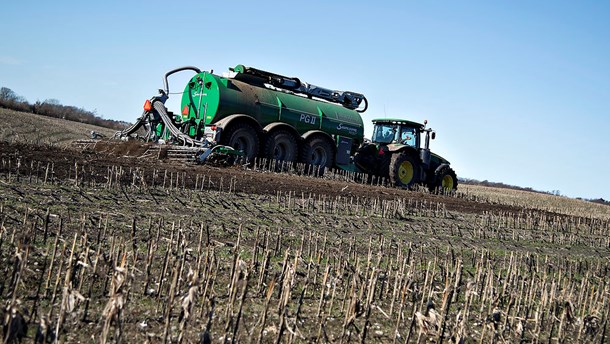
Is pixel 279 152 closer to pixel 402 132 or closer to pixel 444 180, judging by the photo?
pixel 402 132

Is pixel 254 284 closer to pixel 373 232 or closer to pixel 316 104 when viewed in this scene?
pixel 373 232

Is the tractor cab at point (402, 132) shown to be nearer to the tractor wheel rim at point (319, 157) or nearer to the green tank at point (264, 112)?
the green tank at point (264, 112)

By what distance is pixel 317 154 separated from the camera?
58.6ft

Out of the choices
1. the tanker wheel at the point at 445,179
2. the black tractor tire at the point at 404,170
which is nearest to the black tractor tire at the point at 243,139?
the black tractor tire at the point at 404,170

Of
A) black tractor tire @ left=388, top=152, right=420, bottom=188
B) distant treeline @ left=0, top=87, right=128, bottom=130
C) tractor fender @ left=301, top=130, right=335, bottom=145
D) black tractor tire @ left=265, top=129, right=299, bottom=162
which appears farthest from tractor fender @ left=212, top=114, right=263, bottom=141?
distant treeline @ left=0, top=87, right=128, bottom=130

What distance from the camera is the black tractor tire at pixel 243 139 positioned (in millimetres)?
15180

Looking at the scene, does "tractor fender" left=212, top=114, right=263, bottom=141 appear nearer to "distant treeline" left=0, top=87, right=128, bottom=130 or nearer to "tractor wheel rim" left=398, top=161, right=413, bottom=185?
"tractor wheel rim" left=398, top=161, right=413, bottom=185

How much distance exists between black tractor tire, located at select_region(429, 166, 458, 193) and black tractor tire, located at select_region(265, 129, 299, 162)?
19.3ft

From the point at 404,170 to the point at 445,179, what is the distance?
2.46 m

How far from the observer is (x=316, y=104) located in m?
18.4

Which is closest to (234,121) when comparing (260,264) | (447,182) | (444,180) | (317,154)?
(317,154)

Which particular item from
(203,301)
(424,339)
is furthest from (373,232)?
(203,301)

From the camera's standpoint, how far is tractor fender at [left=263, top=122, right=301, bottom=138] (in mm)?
16219

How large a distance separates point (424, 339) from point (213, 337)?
152 centimetres
